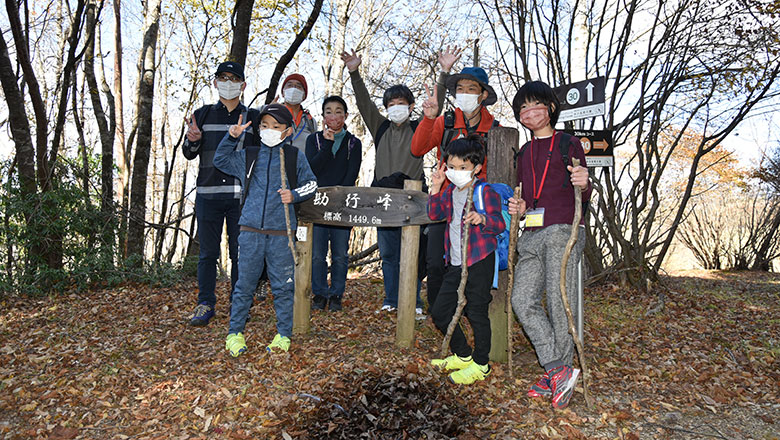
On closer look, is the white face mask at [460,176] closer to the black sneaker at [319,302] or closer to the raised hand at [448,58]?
the raised hand at [448,58]

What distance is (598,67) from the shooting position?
25.4 ft

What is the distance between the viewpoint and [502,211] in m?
3.57

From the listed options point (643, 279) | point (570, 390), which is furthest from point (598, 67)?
point (570, 390)

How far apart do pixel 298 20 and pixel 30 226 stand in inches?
273

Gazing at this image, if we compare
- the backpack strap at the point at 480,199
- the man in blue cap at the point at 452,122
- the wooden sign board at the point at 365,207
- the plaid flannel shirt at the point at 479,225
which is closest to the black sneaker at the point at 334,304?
the wooden sign board at the point at 365,207

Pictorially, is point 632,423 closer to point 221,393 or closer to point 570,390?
point 570,390

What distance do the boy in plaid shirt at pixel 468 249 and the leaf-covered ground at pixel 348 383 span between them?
0.72ft

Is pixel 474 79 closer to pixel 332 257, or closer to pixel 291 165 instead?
pixel 291 165

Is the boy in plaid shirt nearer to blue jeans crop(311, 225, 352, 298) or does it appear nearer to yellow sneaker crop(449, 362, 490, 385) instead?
yellow sneaker crop(449, 362, 490, 385)

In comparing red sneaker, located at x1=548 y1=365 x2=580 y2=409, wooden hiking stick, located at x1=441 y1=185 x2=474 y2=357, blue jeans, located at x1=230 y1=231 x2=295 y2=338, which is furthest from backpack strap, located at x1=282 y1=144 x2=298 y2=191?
red sneaker, located at x1=548 y1=365 x2=580 y2=409

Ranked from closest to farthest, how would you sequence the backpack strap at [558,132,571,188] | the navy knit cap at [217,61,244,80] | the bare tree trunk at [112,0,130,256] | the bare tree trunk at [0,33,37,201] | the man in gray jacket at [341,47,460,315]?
the backpack strap at [558,132,571,188], the navy knit cap at [217,61,244,80], the man in gray jacket at [341,47,460,315], the bare tree trunk at [0,33,37,201], the bare tree trunk at [112,0,130,256]

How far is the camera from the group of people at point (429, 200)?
3410 millimetres

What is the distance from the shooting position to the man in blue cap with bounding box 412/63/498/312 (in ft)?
13.3

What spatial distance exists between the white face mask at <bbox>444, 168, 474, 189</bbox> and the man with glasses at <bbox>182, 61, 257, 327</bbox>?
209 cm
